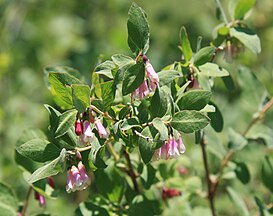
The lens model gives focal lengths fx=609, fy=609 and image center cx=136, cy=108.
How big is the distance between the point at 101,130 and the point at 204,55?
384mm

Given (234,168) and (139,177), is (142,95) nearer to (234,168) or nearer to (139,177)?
(139,177)

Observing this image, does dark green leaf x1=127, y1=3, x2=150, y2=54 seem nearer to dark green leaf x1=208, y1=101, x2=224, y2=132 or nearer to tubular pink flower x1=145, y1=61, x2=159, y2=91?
tubular pink flower x1=145, y1=61, x2=159, y2=91

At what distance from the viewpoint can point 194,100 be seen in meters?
1.38

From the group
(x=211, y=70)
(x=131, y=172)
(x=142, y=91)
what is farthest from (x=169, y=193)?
(x=142, y=91)

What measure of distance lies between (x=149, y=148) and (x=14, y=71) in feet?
7.62

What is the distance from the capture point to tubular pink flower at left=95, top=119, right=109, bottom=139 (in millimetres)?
1299

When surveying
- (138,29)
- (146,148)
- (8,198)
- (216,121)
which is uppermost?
(138,29)

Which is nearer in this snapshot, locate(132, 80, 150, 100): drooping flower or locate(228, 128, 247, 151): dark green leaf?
locate(132, 80, 150, 100): drooping flower

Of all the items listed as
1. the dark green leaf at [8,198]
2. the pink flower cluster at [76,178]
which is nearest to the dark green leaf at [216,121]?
the pink flower cluster at [76,178]

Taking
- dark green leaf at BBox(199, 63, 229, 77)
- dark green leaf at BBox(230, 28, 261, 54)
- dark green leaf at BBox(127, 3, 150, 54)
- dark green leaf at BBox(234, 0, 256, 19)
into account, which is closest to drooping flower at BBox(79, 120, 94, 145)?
dark green leaf at BBox(127, 3, 150, 54)

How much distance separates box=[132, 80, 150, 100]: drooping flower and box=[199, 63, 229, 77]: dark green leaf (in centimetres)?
23

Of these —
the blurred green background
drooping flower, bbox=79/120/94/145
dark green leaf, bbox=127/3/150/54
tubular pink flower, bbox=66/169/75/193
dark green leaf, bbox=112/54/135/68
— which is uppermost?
dark green leaf, bbox=127/3/150/54

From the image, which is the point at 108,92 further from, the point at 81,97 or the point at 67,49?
the point at 67,49

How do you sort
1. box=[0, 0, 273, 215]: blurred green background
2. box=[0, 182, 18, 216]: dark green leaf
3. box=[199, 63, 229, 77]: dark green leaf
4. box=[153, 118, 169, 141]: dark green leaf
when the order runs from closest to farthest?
box=[153, 118, 169, 141]: dark green leaf < box=[199, 63, 229, 77]: dark green leaf < box=[0, 182, 18, 216]: dark green leaf < box=[0, 0, 273, 215]: blurred green background
